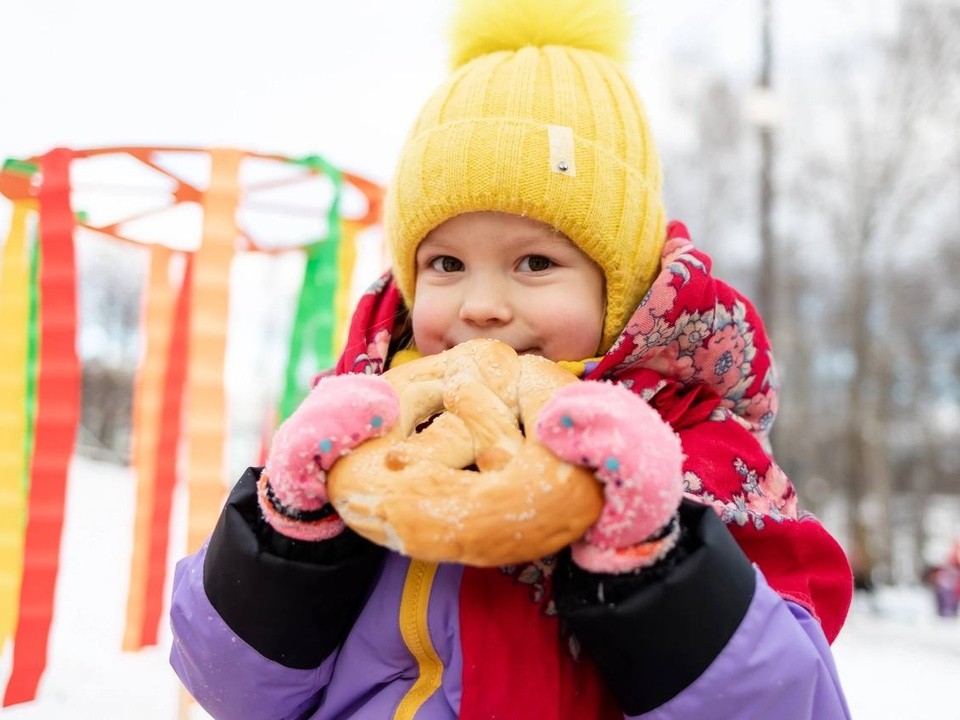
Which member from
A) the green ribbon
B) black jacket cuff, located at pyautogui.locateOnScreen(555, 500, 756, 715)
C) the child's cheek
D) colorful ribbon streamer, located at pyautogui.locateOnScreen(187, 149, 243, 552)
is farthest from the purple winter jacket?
the green ribbon

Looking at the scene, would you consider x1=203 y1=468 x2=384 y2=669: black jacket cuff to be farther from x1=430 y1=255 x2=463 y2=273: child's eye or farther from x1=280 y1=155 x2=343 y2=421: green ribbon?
x1=280 y1=155 x2=343 y2=421: green ribbon

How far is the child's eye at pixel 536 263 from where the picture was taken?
4.34ft

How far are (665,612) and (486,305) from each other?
1.79ft

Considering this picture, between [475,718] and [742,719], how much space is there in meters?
0.34

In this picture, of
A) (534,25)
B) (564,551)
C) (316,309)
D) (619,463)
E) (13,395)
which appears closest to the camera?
(619,463)

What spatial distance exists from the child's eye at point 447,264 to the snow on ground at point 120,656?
2.46 m

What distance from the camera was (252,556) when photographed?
1.05m

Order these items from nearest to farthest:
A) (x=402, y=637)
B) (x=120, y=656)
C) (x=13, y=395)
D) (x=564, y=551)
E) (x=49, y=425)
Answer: (x=564, y=551) < (x=402, y=637) < (x=49, y=425) < (x=120, y=656) < (x=13, y=395)

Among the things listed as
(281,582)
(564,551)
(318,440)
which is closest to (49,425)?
(281,582)

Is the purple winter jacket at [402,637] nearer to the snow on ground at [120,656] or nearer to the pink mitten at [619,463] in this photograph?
the pink mitten at [619,463]

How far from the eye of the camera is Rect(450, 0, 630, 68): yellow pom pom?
1638mm

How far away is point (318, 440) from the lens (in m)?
0.92

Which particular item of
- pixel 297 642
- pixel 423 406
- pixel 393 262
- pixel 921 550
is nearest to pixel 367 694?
pixel 297 642

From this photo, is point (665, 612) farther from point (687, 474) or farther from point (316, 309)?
point (316, 309)
